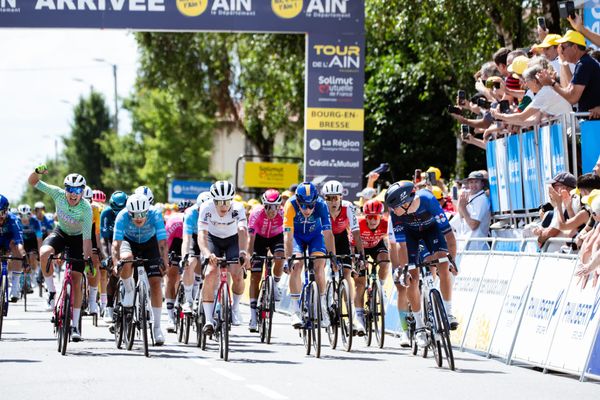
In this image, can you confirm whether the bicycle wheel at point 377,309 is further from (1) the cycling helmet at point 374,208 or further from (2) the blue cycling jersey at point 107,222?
(2) the blue cycling jersey at point 107,222

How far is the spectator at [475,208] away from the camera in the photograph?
17969 mm

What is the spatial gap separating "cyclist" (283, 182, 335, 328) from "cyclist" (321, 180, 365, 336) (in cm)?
50

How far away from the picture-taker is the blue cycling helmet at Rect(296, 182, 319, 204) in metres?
15.8

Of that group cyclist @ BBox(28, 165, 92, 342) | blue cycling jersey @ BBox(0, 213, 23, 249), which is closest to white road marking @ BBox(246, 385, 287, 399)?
cyclist @ BBox(28, 165, 92, 342)

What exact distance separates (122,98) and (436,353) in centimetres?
7527

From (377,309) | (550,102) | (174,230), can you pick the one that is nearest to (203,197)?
(174,230)

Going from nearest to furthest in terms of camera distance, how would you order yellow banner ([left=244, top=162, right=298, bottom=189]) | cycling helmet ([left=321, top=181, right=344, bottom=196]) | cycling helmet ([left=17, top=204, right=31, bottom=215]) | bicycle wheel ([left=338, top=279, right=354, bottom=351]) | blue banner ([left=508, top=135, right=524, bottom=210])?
bicycle wheel ([left=338, top=279, right=354, bottom=351]), cycling helmet ([left=321, top=181, right=344, bottom=196]), blue banner ([left=508, top=135, right=524, bottom=210]), cycling helmet ([left=17, top=204, right=31, bottom=215]), yellow banner ([left=244, top=162, right=298, bottom=189])

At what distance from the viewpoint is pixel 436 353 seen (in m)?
13.8

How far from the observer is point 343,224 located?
17.5 metres

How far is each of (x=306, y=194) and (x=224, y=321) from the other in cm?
223

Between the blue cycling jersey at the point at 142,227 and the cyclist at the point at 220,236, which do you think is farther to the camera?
the blue cycling jersey at the point at 142,227

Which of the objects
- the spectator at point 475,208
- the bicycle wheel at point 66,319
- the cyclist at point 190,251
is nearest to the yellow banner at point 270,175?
the spectator at point 475,208

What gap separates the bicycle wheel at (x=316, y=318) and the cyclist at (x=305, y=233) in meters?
0.20

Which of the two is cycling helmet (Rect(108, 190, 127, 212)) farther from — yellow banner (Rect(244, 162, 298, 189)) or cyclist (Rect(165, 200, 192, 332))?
yellow banner (Rect(244, 162, 298, 189))
